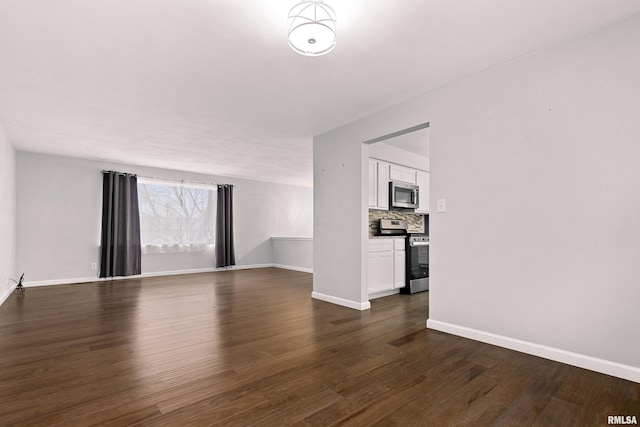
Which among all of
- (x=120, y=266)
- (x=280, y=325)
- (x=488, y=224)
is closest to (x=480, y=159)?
(x=488, y=224)

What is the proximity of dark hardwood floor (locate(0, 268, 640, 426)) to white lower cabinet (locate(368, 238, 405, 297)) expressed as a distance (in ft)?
2.16

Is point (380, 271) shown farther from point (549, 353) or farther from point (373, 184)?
point (549, 353)

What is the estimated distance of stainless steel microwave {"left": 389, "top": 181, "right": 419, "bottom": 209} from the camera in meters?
5.01

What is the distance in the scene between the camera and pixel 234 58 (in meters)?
2.66

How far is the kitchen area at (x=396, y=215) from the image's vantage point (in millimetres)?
4535

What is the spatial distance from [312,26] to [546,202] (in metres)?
2.16

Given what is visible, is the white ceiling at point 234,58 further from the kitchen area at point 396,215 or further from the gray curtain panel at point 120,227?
the gray curtain panel at point 120,227

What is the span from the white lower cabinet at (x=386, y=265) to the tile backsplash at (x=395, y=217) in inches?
19.2

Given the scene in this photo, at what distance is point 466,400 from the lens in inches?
72.5

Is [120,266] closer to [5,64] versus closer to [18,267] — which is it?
[18,267]

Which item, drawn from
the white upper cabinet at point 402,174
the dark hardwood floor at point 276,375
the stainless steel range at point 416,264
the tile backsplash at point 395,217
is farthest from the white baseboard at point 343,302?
the white upper cabinet at point 402,174

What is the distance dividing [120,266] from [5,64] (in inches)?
183

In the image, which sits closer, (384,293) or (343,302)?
(343,302)

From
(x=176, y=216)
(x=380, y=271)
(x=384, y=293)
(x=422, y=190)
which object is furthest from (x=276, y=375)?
(x=176, y=216)
